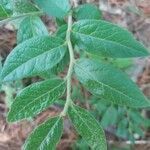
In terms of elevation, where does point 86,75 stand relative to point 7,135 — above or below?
above

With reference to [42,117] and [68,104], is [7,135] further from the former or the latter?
[68,104]

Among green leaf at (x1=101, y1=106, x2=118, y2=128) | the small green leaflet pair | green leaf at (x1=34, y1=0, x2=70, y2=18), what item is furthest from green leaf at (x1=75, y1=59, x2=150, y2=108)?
green leaf at (x1=101, y1=106, x2=118, y2=128)

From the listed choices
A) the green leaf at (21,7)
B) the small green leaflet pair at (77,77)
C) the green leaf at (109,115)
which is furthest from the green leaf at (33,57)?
the green leaf at (109,115)

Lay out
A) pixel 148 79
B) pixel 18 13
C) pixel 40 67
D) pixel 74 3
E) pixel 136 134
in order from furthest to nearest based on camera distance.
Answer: pixel 148 79 < pixel 136 134 < pixel 74 3 < pixel 18 13 < pixel 40 67

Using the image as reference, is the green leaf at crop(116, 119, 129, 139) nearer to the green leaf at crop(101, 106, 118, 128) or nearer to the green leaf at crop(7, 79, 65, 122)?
the green leaf at crop(101, 106, 118, 128)

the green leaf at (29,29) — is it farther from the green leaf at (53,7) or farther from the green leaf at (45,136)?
the green leaf at (45,136)

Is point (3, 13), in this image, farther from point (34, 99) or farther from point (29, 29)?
point (34, 99)

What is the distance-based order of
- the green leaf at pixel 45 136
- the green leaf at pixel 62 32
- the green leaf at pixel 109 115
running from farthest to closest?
1. the green leaf at pixel 109 115
2. the green leaf at pixel 62 32
3. the green leaf at pixel 45 136

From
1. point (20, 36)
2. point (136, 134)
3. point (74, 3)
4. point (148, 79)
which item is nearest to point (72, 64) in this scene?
point (20, 36)
